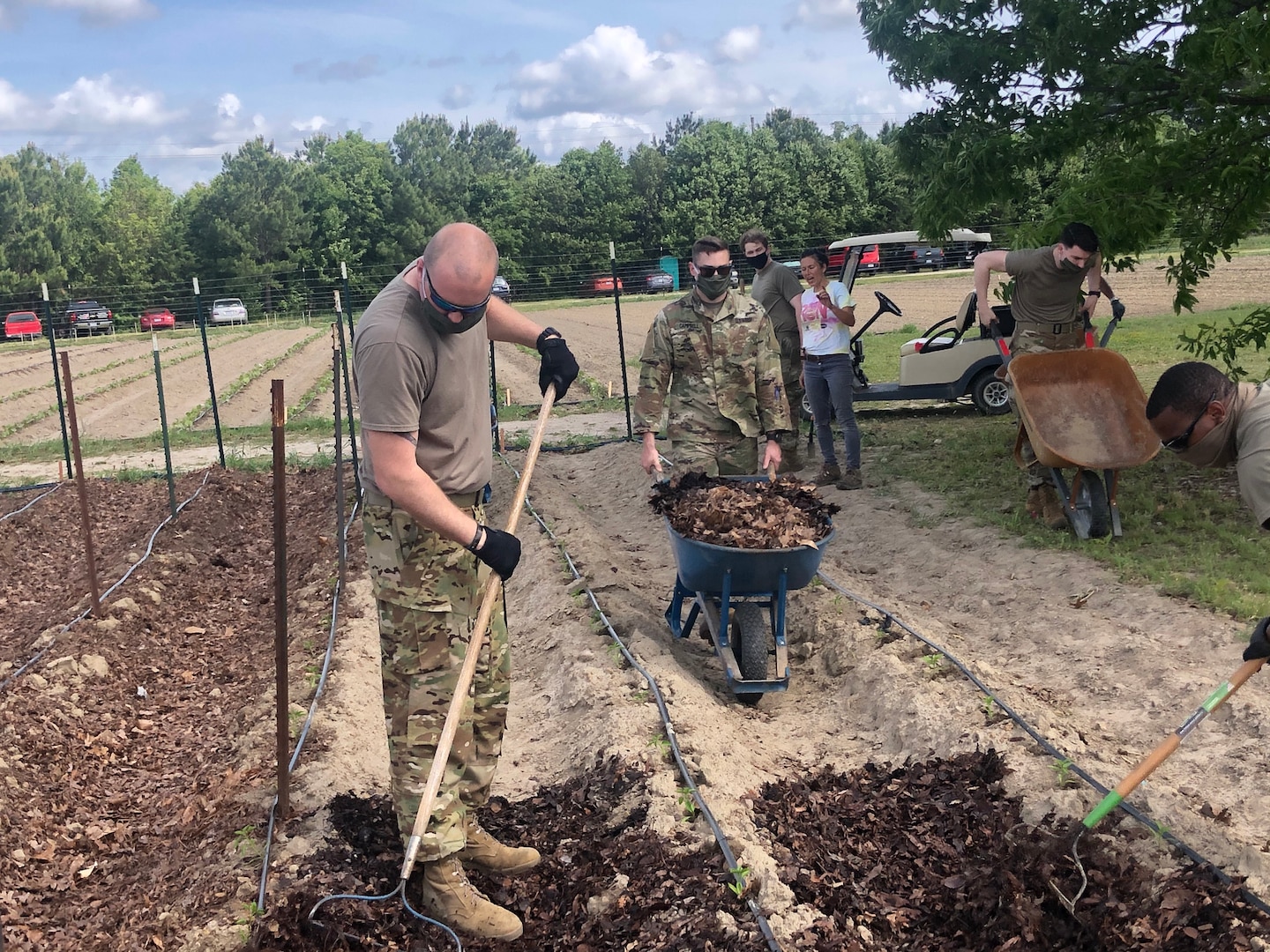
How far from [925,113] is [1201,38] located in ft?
7.31

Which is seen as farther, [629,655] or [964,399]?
[964,399]

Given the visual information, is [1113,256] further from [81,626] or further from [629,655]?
[81,626]

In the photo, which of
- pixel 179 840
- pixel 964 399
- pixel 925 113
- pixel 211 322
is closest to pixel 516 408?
pixel 964 399

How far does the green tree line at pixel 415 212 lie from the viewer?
1916 inches

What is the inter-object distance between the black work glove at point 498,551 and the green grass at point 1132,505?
3817 millimetres

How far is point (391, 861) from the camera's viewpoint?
12.6ft

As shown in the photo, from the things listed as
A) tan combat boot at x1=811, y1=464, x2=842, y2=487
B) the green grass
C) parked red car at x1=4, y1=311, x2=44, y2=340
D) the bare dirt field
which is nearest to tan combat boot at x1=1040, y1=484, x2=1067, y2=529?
the green grass

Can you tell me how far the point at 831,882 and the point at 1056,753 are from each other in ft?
3.59

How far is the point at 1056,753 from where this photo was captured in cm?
414

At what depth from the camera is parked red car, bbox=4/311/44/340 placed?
3206 centimetres

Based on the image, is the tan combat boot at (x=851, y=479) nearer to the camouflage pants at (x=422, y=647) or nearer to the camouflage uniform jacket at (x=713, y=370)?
the camouflage uniform jacket at (x=713, y=370)

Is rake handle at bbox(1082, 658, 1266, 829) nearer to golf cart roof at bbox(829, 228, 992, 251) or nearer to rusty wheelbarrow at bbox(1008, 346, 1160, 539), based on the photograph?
rusty wheelbarrow at bbox(1008, 346, 1160, 539)

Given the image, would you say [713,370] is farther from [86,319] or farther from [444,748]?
[86,319]

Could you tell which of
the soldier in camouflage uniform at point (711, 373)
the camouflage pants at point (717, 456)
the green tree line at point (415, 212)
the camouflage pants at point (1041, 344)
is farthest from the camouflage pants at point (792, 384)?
the green tree line at point (415, 212)
